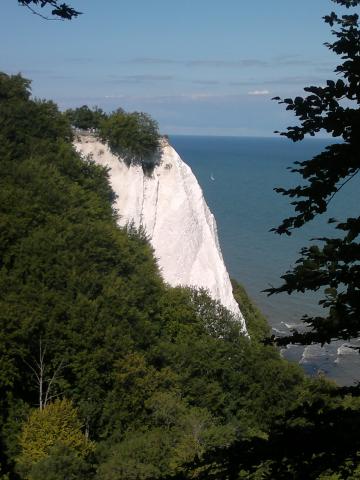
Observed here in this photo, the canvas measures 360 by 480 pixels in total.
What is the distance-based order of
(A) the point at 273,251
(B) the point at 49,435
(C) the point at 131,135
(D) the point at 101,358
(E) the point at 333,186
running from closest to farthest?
(E) the point at 333,186 → (B) the point at 49,435 → (D) the point at 101,358 → (C) the point at 131,135 → (A) the point at 273,251

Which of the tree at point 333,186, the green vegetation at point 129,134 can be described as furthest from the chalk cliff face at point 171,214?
the tree at point 333,186

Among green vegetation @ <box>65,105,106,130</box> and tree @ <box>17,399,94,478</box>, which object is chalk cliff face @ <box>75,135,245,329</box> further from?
tree @ <box>17,399,94,478</box>

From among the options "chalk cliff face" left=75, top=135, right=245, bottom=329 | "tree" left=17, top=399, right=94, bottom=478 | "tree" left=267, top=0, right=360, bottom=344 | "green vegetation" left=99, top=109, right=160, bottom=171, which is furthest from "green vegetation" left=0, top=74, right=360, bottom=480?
"tree" left=267, top=0, right=360, bottom=344

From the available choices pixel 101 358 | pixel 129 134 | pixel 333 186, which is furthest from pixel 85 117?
pixel 333 186

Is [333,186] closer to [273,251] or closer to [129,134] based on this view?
[129,134]

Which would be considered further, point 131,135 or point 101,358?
point 131,135

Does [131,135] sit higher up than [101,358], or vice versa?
[131,135]
